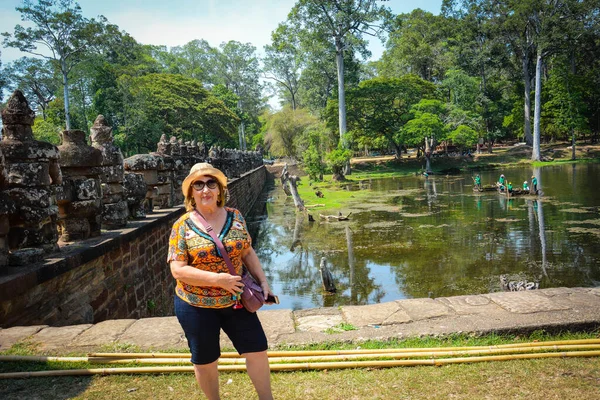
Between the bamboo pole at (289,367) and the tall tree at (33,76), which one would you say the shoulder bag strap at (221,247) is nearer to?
the bamboo pole at (289,367)

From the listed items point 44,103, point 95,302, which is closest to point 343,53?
point 44,103

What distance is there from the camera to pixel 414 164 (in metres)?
40.3

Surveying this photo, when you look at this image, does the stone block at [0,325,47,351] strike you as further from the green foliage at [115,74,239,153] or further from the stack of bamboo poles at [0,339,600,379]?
the green foliage at [115,74,239,153]

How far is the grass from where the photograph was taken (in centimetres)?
273

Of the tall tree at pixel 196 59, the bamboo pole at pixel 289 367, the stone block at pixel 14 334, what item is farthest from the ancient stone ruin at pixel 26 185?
the tall tree at pixel 196 59

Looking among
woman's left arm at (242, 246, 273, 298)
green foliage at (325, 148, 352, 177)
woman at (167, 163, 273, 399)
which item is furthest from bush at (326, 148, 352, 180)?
woman at (167, 163, 273, 399)

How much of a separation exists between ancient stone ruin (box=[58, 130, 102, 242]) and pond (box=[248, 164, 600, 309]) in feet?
13.6

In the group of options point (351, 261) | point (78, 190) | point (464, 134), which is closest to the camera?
point (78, 190)

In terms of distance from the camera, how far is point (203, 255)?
2.39m

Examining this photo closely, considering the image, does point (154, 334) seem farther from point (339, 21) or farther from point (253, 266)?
point (339, 21)

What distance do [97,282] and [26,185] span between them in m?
1.29

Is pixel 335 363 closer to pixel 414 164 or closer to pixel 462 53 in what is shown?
pixel 414 164

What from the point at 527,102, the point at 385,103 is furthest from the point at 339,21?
the point at 527,102

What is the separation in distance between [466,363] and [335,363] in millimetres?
948
